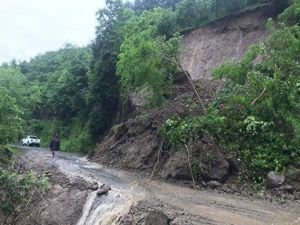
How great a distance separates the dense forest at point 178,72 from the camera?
18938mm

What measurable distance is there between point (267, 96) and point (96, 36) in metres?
30.5

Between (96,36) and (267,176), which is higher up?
(96,36)

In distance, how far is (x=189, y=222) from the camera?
12172 millimetres

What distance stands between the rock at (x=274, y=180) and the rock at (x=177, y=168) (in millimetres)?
3389

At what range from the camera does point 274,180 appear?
16.6 metres

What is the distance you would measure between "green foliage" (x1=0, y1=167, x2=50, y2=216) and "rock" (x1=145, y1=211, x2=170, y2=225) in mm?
6405

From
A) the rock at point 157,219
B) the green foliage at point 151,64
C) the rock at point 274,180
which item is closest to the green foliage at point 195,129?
the rock at point 274,180

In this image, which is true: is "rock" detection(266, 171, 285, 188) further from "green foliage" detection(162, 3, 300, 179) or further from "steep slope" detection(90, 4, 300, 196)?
"steep slope" detection(90, 4, 300, 196)

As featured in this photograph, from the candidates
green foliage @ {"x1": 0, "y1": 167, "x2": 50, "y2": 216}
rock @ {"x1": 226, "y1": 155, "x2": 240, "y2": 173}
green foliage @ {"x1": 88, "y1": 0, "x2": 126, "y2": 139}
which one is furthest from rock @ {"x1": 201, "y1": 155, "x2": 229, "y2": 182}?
green foliage @ {"x1": 88, "y1": 0, "x2": 126, "y2": 139}

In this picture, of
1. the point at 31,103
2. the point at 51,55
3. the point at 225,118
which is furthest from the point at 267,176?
the point at 51,55

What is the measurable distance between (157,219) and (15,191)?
6.93 m

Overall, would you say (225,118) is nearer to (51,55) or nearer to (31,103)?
(31,103)

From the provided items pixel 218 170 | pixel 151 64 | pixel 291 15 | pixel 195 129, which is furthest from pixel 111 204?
pixel 291 15

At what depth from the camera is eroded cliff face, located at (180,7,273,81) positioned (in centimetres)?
3397
